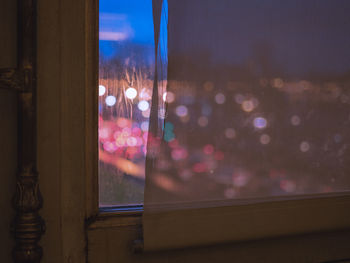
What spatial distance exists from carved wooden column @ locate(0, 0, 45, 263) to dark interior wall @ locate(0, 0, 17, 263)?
0.06 m

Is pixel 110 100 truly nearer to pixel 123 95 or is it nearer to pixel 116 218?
pixel 123 95

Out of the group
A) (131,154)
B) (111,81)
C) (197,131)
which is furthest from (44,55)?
(197,131)

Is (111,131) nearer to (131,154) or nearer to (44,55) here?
(131,154)

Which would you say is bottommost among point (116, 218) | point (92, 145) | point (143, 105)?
point (116, 218)

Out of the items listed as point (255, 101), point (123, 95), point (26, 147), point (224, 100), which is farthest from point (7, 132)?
point (255, 101)

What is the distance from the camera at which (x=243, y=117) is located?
3.19ft

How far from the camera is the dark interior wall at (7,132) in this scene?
30.5 inches

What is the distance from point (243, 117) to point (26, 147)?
0.63 metres

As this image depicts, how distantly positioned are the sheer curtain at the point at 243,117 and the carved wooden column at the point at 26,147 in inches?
11.2

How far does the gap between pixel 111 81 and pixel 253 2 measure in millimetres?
516

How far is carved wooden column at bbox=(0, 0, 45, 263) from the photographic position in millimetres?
716

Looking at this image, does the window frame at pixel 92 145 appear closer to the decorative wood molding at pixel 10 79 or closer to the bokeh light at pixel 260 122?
the decorative wood molding at pixel 10 79

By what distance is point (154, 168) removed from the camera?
2.82 ft

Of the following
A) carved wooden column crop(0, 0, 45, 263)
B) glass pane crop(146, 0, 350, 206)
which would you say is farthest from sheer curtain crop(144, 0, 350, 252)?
carved wooden column crop(0, 0, 45, 263)
